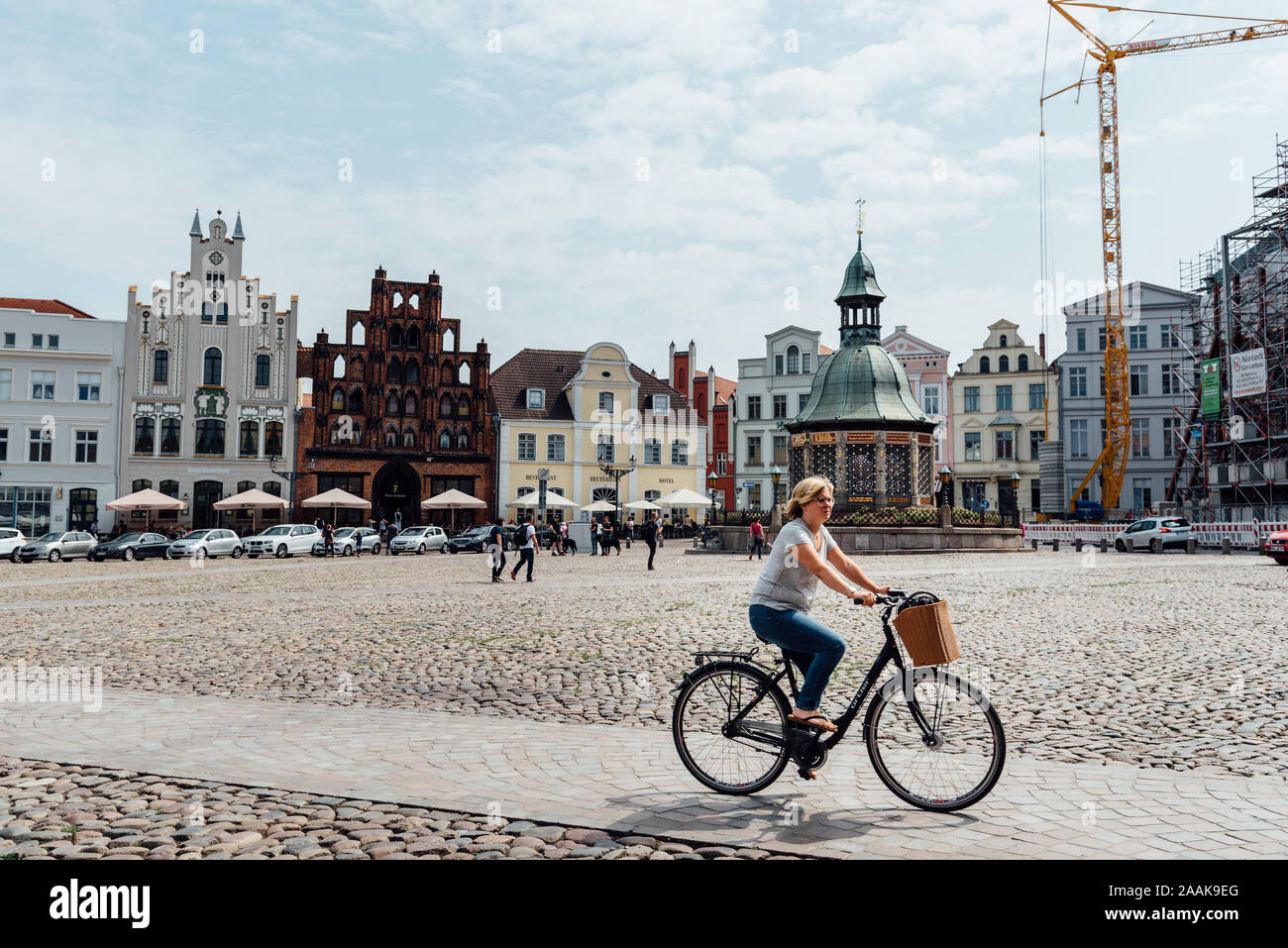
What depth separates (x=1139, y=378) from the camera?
6191 cm

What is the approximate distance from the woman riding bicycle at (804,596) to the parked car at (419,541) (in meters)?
40.0

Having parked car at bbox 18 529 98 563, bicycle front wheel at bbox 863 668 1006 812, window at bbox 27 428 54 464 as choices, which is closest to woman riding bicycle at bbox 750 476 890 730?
bicycle front wheel at bbox 863 668 1006 812

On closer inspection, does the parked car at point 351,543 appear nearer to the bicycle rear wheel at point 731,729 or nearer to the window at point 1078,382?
the bicycle rear wheel at point 731,729

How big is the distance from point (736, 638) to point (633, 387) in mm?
52387

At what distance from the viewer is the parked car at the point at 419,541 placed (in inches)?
1735

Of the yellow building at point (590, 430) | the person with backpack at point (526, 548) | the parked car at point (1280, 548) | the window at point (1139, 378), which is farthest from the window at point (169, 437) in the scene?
the window at point (1139, 378)

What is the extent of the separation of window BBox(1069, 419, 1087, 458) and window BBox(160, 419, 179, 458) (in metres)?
50.6

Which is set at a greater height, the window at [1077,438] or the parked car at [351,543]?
the window at [1077,438]

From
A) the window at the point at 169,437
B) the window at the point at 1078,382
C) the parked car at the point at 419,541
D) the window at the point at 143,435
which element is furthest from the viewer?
the window at the point at 1078,382

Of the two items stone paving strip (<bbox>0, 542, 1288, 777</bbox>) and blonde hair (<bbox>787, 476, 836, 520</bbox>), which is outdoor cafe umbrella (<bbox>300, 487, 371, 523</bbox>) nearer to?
stone paving strip (<bbox>0, 542, 1288, 777</bbox>)

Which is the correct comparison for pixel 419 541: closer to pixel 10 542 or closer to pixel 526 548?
pixel 10 542

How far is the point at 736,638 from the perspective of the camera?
12047mm

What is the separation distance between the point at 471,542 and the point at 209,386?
19290mm

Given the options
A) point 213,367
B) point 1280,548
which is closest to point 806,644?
point 1280,548
